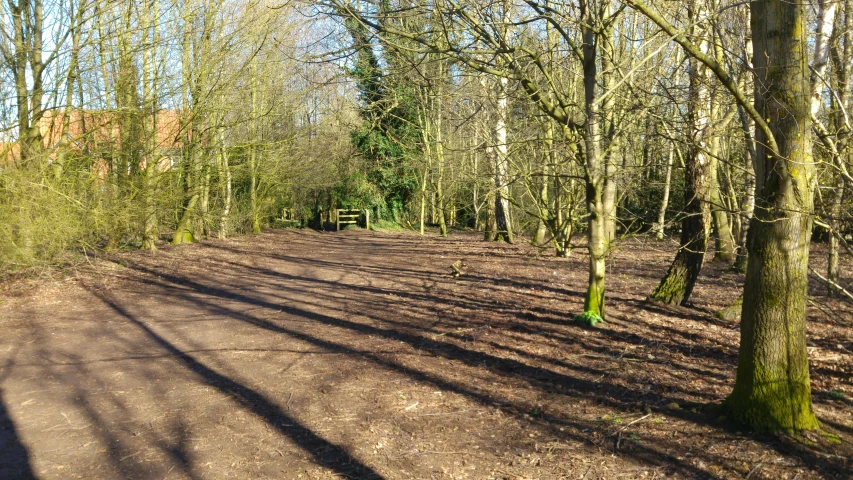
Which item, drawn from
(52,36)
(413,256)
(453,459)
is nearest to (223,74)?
(52,36)

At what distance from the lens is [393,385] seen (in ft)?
20.4

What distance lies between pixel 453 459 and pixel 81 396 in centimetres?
381

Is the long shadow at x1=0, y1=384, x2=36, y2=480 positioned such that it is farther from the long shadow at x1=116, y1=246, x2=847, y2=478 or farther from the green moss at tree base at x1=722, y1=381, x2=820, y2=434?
the green moss at tree base at x1=722, y1=381, x2=820, y2=434

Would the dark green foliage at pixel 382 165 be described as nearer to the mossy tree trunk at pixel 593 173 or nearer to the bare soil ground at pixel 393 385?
the bare soil ground at pixel 393 385

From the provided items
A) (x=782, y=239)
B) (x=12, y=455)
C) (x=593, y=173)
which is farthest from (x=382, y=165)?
(x=782, y=239)

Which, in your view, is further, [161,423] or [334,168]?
[334,168]

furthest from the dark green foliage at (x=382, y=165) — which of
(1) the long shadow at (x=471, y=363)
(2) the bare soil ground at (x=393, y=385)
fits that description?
(1) the long shadow at (x=471, y=363)

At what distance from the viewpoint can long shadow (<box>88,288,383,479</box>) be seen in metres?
4.41

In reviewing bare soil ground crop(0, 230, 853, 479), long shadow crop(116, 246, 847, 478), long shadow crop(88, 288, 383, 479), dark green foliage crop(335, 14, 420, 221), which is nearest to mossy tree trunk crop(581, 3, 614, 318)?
bare soil ground crop(0, 230, 853, 479)

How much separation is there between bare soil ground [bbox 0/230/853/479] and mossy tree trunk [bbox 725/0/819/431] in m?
0.32

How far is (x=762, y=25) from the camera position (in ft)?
14.7

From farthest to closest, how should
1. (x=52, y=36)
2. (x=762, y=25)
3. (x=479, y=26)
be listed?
(x=52, y=36) → (x=479, y=26) → (x=762, y=25)

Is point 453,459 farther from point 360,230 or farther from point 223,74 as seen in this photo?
point 360,230

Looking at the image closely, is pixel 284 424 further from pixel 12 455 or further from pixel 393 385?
pixel 12 455
